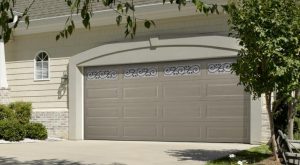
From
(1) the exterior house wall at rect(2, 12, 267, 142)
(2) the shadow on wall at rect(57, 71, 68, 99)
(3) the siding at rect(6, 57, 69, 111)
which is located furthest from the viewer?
(3) the siding at rect(6, 57, 69, 111)

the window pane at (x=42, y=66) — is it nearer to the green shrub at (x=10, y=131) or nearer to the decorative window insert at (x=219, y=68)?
the green shrub at (x=10, y=131)

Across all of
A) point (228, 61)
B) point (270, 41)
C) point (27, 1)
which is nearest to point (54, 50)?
point (27, 1)

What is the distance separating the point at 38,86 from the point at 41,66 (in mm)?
798

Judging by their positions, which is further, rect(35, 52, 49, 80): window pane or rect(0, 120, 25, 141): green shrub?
rect(35, 52, 49, 80): window pane

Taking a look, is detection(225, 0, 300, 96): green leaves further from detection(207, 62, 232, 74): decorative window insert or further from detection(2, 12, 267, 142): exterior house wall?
detection(2, 12, 267, 142): exterior house wall

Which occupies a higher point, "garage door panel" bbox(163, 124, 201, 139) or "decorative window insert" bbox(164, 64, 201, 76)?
"decorative window insert" bbox(164, 64, 201, 76)

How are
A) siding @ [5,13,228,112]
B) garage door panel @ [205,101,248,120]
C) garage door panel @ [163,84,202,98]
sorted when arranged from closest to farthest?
garage door panel @ [205,101,248,120] < garage door panel @ [163,84,202,98] < siding @ [5,13,228,112]

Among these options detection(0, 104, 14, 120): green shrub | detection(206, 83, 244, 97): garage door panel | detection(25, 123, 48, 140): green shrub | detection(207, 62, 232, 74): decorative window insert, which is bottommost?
detection(25, 123, 48, 140): green shrub

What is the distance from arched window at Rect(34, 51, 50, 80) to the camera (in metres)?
19.3

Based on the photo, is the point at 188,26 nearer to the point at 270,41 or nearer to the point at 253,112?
the point at 253,112

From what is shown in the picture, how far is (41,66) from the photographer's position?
19438 mm

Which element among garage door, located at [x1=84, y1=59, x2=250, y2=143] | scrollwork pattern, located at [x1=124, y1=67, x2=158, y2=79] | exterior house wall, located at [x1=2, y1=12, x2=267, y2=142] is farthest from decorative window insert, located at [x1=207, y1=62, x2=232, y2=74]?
scrollwork pattern, located at [x1=124, y1=67, x2=158, y2=79]

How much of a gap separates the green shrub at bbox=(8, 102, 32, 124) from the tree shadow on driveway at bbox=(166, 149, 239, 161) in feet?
25.7

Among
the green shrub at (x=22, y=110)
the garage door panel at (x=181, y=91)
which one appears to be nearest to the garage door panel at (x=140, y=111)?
the garage door panel at (x=181, y=91)
